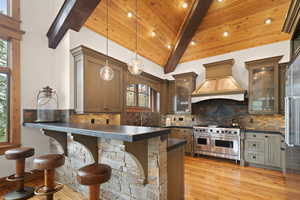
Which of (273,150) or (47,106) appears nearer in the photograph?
(47,106)

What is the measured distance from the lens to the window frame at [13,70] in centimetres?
242

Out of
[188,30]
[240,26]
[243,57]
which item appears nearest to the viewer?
[240,26]

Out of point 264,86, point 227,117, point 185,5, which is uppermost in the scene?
point 185,5

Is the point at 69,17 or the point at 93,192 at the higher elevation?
the point at 69,17

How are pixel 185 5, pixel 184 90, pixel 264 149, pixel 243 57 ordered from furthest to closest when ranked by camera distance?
pixel 184 90 < pixel 243 57 < pixel 185 5 < pixel 264 149

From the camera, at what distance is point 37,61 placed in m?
2.77

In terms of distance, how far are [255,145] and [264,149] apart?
0.61ft

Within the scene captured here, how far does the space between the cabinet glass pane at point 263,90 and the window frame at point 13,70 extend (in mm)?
5303

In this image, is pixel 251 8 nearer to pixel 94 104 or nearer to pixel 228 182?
pixel 228 182

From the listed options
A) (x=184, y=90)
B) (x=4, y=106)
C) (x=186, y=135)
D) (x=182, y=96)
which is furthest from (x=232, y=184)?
(x=4, y=106)

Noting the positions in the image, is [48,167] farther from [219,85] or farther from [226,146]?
[219,85]

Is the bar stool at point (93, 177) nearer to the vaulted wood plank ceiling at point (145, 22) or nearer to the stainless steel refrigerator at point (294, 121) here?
the stainless steel refrigerator at point (294, 121)

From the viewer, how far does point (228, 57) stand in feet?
14.6

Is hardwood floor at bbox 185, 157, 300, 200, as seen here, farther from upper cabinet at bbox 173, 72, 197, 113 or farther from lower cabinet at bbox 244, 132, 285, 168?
upper cabinet at bbox 173, 72, 197, 113
